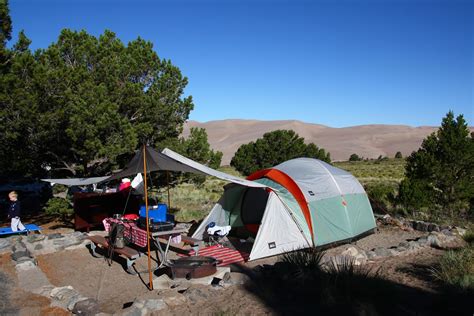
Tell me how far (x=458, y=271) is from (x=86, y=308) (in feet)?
17.2

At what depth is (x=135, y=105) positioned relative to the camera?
12.9 metres

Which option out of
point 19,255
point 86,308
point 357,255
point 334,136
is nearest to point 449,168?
point 357,255

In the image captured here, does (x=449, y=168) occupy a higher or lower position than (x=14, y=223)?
higher

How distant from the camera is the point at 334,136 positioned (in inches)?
5645

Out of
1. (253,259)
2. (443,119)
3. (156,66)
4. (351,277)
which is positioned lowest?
(253,259)

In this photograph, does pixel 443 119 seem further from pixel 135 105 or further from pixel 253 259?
pixel 135 105

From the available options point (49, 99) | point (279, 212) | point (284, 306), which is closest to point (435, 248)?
point (279, 212)

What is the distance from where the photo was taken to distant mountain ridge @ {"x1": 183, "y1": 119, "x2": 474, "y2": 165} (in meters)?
114

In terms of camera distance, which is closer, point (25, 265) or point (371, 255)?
point (25, 265)

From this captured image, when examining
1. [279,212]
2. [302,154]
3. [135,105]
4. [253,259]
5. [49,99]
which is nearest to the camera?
[253,259]

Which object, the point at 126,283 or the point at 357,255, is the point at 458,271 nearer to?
the point at 357,255

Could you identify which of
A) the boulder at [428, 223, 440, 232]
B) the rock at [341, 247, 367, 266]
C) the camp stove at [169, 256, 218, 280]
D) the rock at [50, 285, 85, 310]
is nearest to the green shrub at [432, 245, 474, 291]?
the rock at [341, 247, 367, 266]

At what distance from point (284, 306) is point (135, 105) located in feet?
30.3

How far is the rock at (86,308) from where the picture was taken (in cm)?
535
